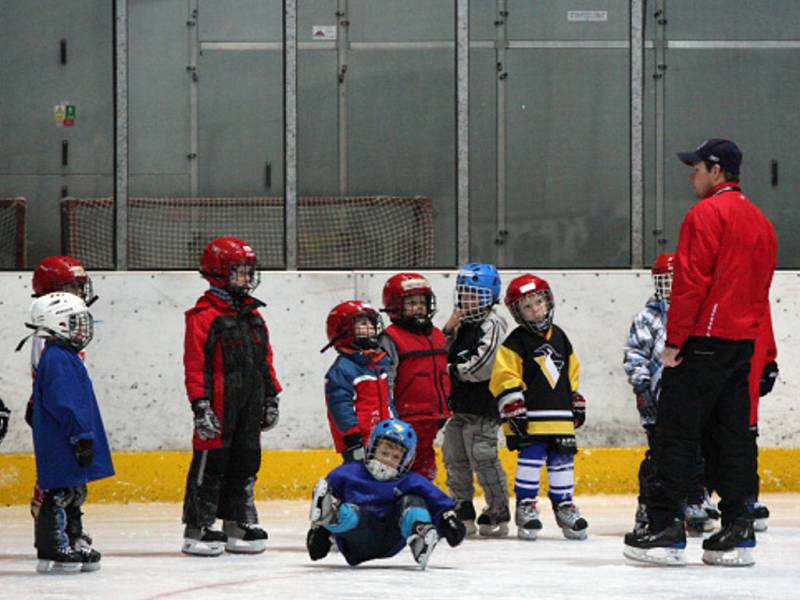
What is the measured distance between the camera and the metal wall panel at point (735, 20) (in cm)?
1199

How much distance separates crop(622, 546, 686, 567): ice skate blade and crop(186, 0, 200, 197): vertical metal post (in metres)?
5.78

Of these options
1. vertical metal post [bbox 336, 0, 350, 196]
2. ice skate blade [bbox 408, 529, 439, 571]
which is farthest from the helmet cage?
vertical metal post [bbox 336, 0, 350, 196]

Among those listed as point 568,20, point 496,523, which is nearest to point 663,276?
point 496,523

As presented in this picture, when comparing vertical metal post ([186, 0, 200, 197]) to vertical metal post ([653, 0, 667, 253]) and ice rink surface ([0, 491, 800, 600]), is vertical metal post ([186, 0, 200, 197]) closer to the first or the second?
vertical metal post ([653, 0, 667, 253])

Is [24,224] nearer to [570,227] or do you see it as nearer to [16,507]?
[16,507]

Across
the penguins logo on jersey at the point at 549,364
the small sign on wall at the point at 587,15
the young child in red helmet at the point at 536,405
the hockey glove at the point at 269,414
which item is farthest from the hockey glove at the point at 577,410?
the small sign on wall at the point at 587,15

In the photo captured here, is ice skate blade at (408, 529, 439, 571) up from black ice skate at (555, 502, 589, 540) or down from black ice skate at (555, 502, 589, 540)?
up

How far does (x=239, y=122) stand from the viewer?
11.9 m

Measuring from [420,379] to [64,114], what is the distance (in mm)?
4716

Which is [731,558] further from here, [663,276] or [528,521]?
[663,276]

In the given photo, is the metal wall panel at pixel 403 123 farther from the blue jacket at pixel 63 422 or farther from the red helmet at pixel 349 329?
the blue jacket at pixel 63 422

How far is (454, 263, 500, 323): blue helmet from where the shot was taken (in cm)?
838

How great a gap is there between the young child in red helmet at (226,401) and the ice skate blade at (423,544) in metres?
1.14

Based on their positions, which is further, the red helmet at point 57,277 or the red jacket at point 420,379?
the red jacket at point 420,379
